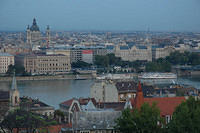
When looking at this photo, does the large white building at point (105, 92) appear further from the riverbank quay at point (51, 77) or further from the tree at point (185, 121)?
the riverbank quay at point (51, 77)

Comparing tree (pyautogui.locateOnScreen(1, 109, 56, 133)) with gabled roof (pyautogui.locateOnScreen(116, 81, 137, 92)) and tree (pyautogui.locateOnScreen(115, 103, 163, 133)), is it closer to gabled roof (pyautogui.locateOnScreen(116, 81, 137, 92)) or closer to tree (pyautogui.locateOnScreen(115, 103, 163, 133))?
tree (pyautogui.locateOnScreen(115, 103, 163, 133))

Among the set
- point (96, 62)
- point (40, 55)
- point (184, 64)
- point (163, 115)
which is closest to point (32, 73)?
point (40, 55)

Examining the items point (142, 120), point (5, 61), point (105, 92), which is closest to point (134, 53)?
point (5, 61)

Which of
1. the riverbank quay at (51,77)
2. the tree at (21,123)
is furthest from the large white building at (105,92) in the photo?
the riverbank quay at (51,77)

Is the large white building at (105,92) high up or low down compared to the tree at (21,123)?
down

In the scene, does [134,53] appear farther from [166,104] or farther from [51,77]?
[166,104]

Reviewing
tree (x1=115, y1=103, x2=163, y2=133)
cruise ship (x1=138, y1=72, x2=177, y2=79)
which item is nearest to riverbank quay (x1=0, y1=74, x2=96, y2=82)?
cruise ship (x1=138, y1=72, x2=177, y2=79)

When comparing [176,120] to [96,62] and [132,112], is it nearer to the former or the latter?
[132,112]
